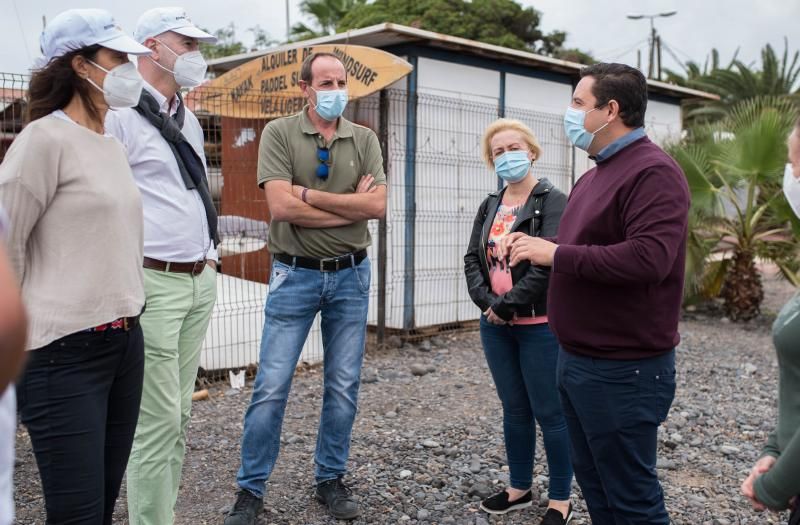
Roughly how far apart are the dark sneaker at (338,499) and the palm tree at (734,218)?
7.67 meters

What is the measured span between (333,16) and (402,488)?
29.3 metres

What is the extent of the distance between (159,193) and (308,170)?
3.27ft

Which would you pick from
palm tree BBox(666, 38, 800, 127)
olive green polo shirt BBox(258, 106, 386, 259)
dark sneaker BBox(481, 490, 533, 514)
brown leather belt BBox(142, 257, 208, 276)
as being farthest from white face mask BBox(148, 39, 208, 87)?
palm tree BBox(666, 38, 800, 127)

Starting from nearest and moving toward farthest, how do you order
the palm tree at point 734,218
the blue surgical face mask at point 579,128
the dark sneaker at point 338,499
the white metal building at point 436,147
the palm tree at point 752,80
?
the blue surgical face mask at point 579,128, the dark sneaker at point 338,499, the white metal building at point 436,147, the palm tree at point 734,218, the palm tree at point 752,80

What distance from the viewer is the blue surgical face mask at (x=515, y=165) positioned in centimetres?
396

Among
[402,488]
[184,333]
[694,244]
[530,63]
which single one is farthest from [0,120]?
[694,244]

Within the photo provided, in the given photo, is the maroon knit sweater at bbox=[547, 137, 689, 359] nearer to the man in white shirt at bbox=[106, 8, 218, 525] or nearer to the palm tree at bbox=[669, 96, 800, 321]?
the man in white shirt at bbox=[106, 8, 218, 525]

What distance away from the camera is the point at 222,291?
7.05m

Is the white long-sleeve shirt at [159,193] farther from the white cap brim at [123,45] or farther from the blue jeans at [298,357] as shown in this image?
the blue jeans at [298,357]

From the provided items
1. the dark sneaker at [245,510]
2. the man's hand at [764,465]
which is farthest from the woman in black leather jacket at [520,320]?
the man's hand at [764,465]

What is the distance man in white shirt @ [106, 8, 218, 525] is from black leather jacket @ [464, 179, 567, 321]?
1.38m

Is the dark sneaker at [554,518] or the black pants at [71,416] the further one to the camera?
the dark sneaker at [554,518]

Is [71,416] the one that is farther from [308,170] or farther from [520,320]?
[520,320]

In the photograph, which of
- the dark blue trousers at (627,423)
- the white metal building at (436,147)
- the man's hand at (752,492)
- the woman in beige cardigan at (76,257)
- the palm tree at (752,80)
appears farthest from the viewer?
the palm tree at (752,80)
